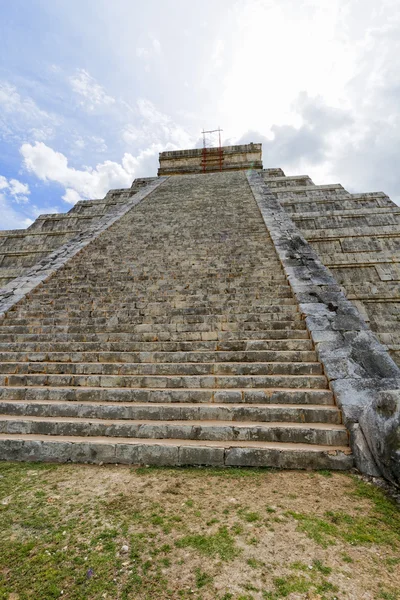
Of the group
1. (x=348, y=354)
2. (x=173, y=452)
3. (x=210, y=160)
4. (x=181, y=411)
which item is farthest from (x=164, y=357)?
(x=210, y=160)

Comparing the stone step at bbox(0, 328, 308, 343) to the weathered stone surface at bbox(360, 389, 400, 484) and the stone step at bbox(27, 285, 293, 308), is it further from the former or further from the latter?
the weathered stone surface at bbox(360, 389, 400, 484)

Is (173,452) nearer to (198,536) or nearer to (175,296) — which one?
(198,536)

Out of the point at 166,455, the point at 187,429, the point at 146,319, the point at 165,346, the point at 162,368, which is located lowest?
the point at 166,455

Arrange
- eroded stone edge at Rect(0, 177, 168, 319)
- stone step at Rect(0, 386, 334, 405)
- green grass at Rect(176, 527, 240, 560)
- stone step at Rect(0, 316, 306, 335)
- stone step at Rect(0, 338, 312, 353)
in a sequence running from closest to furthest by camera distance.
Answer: green grass at Rect(176, 527, 240, 560) < stone step at Rect(0, 386, 334, 405) < stone step at Rect(0, 338, 312, 353) < stone step at Rect(0, 316, 306, 335) < eroded stone edge at Rect(0, 177, 168, 319)

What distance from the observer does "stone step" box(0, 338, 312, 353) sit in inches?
203

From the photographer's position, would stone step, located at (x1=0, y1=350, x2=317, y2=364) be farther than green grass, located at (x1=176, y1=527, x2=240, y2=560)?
Yes

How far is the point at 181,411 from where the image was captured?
4039 mm

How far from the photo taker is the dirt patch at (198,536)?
1965mm

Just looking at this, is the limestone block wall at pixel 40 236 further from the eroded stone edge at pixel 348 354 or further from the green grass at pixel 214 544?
the green grass at pixel 214 544

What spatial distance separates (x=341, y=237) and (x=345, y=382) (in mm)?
7218

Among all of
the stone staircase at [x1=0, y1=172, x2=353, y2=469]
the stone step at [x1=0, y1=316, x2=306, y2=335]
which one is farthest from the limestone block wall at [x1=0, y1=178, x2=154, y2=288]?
the stone step at [x1=0, y1=316, x2=306, y2=335]

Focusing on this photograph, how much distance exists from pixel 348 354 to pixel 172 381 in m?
2.75

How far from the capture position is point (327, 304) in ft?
19.3

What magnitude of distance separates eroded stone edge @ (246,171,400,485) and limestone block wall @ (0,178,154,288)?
29.5 ft
